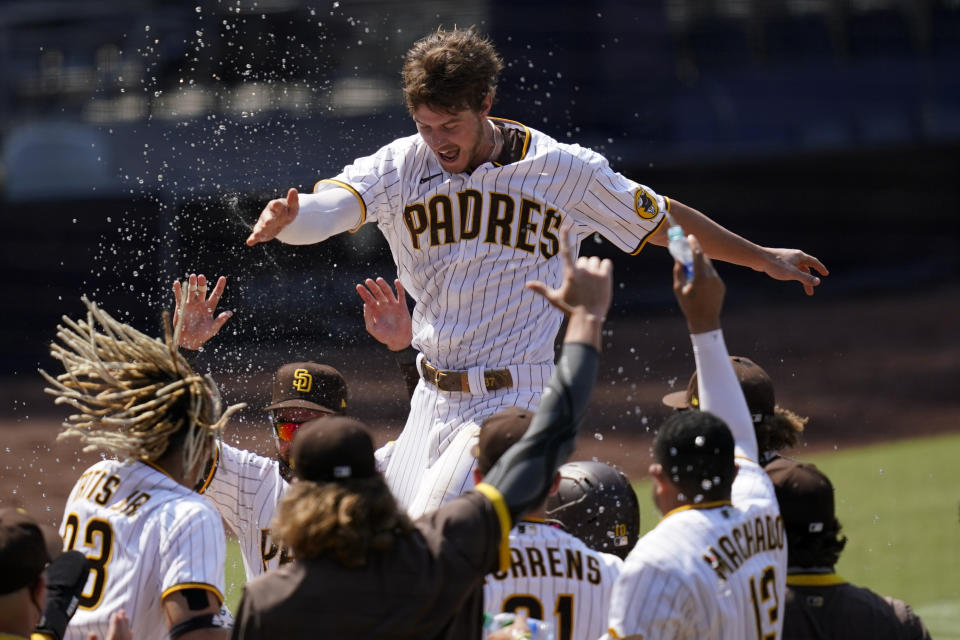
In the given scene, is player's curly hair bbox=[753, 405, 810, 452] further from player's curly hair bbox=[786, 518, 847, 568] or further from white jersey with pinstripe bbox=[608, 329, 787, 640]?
white jersey with pinstripe bbox=[608, 329, 787, 640]

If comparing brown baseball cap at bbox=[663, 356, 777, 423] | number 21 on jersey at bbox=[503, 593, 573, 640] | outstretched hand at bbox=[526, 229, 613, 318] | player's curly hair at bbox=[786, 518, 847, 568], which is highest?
outstretched hand at bbox=[526, 229, 613, 318]

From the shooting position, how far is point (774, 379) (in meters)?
15.2

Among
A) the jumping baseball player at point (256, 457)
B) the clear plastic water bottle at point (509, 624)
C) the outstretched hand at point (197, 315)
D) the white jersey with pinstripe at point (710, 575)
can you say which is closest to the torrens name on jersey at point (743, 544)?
the white jersey with pinstripe at point (710, 575)

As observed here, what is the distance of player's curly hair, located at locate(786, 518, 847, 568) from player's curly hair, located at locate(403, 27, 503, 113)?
1532mm

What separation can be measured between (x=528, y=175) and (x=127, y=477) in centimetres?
155

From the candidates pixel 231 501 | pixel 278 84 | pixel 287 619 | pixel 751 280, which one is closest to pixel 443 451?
pixel 231 501

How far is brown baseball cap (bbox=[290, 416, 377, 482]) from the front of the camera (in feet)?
8.21

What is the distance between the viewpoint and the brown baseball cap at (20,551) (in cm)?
255

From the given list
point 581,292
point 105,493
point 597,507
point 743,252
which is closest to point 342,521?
point 581,292

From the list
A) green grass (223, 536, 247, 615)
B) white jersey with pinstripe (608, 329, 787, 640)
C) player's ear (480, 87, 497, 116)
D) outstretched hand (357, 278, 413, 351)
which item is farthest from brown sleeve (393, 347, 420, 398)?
white jersey with pinstripe (608, 329, 787, 640)

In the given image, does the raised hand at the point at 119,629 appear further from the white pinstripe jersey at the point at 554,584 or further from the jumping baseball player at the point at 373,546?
the white pinstripe jersey at the point at 554,584

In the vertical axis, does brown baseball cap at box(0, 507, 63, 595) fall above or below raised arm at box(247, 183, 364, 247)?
below

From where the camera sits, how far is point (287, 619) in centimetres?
240

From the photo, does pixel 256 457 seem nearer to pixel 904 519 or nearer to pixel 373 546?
pixel 373 546
